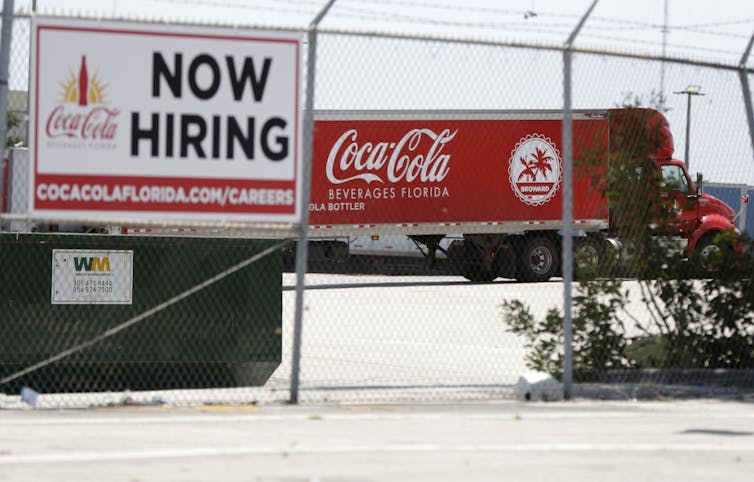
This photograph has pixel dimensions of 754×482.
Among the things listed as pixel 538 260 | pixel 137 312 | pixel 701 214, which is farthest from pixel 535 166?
pixel 137 312

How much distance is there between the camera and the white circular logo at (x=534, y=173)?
25031 mm

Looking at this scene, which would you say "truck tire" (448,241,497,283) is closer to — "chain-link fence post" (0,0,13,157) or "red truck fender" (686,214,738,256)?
"red truck fender" (686,214,738,256)

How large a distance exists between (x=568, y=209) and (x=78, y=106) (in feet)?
12.8

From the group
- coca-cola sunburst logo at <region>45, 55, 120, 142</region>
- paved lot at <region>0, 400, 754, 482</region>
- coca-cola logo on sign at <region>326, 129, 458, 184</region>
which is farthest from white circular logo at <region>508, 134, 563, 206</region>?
coca-cola sunburst logo at <region>45, 55, 120, 142</region>

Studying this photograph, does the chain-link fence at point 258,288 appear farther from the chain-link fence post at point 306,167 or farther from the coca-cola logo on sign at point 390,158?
the coca-cola logo on sign at point 390,158

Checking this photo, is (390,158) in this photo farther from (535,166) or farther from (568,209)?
(568,209)

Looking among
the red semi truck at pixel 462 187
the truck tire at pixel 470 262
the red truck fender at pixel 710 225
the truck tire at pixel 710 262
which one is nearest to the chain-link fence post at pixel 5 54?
the truck tire at pixel 710 262

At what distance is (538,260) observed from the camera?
84.5 feet

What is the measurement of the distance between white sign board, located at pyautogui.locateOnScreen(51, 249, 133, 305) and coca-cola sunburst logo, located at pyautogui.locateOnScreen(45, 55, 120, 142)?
81.5 inches

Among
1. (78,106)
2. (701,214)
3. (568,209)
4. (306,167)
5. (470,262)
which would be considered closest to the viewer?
(78,106)

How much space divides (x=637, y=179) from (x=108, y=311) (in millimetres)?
4963

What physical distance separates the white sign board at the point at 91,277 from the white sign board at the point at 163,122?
1.89 metres

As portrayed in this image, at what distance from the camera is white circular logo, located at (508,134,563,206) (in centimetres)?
2503

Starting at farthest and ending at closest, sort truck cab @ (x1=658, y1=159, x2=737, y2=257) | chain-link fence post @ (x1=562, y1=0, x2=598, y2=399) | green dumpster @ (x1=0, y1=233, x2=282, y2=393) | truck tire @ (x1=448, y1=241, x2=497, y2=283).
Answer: truck tire @ (x1=448, y1=241, x2=497, y2=283)
truck cab @ (x1=658, y1=159, x2=737, y2=257)
green dumpster @ (x1=0, y1=233, x2=282, y2=393)
chain-link fence post @ (x1=562, y1=0, x2=598, y2=399)
